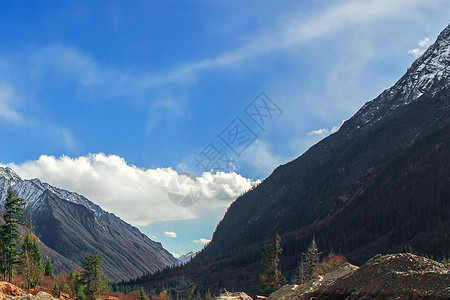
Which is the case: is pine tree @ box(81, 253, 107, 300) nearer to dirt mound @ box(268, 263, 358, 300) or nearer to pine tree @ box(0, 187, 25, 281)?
pine tree @ box(0, 187, 25, 281)

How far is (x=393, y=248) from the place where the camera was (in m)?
146

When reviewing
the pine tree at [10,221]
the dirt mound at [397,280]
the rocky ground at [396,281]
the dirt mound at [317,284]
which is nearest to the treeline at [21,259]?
the pine tree at [10,221]

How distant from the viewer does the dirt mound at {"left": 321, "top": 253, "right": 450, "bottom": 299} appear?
39.5 ft

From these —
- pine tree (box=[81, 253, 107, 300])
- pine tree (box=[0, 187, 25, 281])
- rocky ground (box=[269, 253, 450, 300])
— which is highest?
pine tree (box=[0, 187, 25, 281])

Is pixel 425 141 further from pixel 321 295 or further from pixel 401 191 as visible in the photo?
pixel 321 295

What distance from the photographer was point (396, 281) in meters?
13.4

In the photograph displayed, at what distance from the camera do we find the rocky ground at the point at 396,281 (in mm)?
12039

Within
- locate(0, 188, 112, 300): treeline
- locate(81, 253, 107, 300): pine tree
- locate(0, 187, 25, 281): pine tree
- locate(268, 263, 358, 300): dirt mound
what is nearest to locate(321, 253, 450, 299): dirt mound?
locate(268, 263, 358, 300): dirt mound

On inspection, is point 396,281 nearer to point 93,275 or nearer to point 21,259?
point 21,259

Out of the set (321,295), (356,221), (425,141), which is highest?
(425,141)

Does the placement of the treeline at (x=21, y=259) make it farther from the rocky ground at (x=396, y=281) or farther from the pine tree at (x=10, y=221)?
the rocky ground at (x=396, y=281)

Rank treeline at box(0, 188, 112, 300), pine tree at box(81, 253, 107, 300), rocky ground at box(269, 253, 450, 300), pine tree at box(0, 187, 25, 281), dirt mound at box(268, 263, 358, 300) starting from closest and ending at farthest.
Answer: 1. rocky ground at box(269, 253, 450, 300)
2. dirt mound at box(268, 263, 358, 300)
3. pine tree at box(0, 187, 25, 281)
4. treeline at box(0, 188, 112, 300)
5. pine tree at box(81, 253, 107, 300)

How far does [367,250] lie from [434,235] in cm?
3290

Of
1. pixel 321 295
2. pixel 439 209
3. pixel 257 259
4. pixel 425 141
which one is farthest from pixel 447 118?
pixel 321 295
